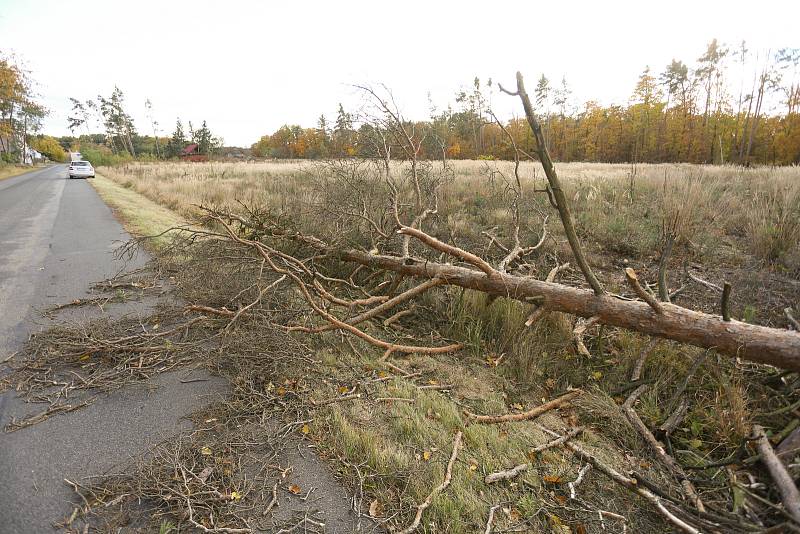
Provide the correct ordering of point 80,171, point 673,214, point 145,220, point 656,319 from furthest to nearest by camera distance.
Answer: point 80,171, point 145,220, point 673,214, point 656,319

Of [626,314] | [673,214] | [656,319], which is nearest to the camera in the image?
[656,319]

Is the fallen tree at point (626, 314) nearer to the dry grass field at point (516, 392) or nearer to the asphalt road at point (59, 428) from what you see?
the dry grass field at point (516, 392)

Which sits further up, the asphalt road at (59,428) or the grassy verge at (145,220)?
the grassy verge at (145,220)

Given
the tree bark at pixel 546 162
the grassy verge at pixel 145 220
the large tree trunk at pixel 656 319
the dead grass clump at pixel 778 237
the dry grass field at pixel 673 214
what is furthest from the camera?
the grassy verge at pixel 145 220

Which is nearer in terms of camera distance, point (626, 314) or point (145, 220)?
point (626, 314)

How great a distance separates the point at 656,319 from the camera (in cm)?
291

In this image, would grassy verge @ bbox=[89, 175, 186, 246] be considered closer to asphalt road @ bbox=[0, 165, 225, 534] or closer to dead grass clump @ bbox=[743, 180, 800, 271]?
asphalt road @ bbox=[0, 165, 225, 534]

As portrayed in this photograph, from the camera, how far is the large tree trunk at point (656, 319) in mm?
2568

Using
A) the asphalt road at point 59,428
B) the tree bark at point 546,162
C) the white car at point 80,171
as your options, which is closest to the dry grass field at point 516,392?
the asphalt road at point 59,428

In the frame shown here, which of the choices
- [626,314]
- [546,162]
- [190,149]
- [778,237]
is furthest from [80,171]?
[778,237]

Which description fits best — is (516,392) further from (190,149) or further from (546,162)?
(190,149)

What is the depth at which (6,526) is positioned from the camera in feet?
5.60

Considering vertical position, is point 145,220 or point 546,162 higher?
point 546,162

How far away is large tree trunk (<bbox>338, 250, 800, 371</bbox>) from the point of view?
257 cm
